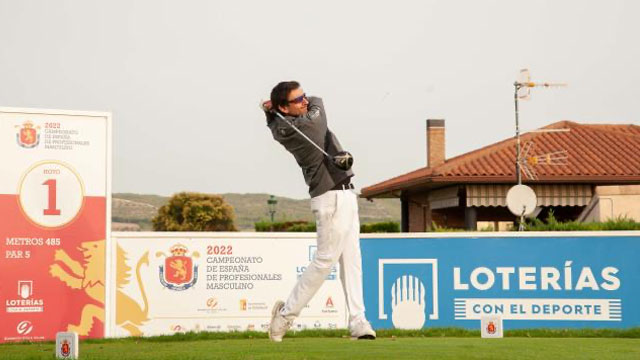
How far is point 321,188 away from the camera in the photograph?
8.37 meters

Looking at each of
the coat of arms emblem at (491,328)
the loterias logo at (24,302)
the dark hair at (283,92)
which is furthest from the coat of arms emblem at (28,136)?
the coat of arms emblem at (491,328)

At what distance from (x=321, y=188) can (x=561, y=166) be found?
3175 cm

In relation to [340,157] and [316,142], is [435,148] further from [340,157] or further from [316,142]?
[340,157]

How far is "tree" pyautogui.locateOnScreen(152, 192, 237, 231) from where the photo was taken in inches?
3514

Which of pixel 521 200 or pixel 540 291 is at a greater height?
pixel 521 200

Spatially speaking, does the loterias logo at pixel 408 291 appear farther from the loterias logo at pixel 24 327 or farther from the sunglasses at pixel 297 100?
the sunglasses at pixel 297 100

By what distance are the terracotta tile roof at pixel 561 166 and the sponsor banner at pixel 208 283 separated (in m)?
21.1

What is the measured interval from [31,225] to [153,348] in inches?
188

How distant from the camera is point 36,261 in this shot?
1412 centimetres

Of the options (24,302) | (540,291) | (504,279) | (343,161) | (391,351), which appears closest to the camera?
(343,161)

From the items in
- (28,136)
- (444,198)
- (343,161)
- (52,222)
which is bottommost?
(52,222)

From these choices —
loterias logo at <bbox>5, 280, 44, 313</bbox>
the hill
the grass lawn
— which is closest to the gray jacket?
the grass lawn

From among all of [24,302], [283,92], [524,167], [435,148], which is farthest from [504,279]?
[435,148]

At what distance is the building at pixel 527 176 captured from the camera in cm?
3738
